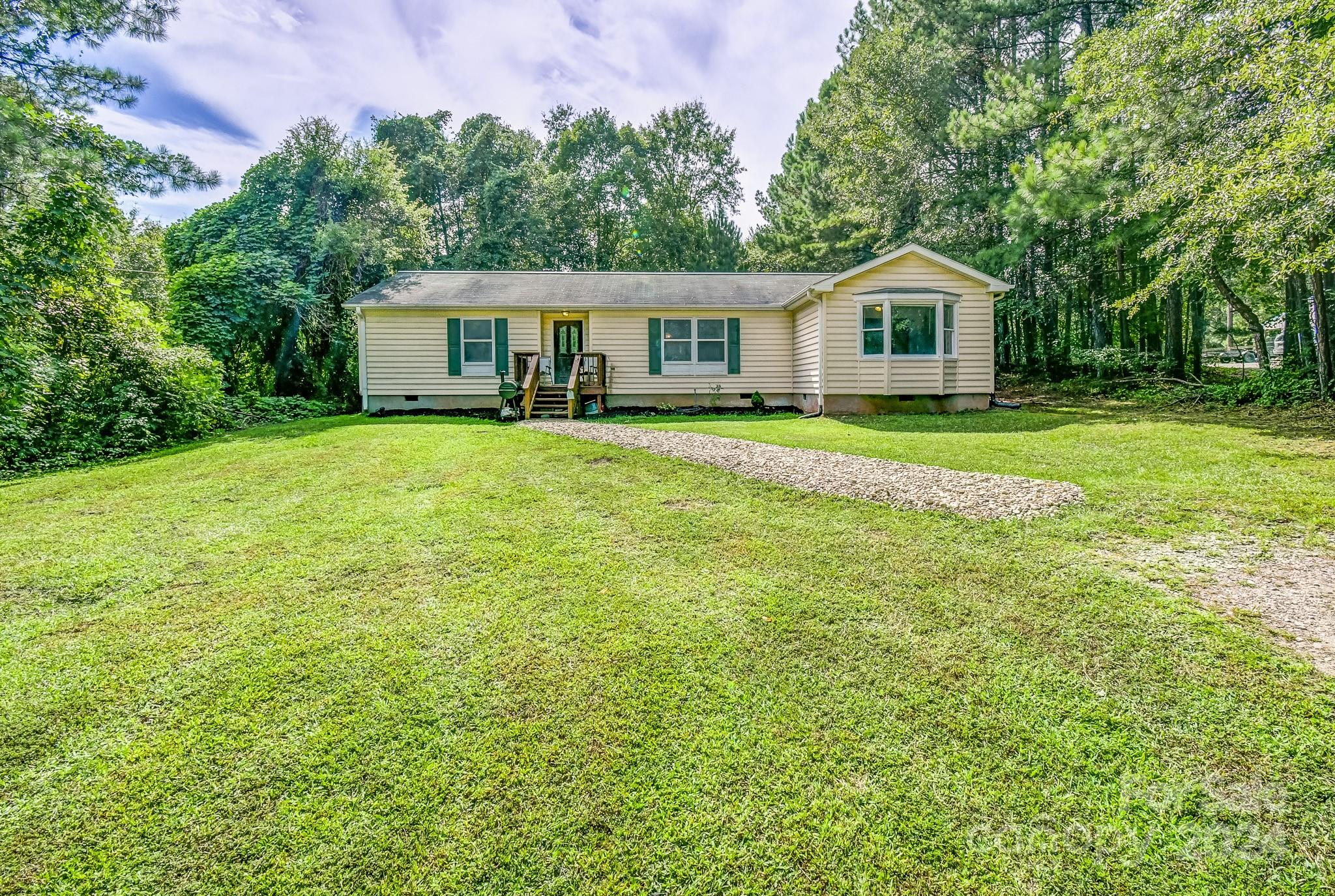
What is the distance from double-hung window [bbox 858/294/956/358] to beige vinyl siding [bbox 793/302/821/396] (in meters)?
0.86

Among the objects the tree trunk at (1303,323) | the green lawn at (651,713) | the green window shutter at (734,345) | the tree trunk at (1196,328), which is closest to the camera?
the green lawn at (651,713)

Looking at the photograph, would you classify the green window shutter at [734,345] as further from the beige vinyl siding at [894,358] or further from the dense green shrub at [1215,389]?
the dense green shrub at [1215,389]

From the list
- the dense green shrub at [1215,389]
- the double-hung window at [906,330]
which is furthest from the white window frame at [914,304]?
the dense green shrub at [1215,389]

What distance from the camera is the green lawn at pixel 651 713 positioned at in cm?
153

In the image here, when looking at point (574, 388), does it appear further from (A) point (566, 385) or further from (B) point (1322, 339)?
(B) point (1322, 339)

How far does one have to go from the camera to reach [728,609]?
2.85m

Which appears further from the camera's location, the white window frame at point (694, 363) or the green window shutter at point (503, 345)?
the white window frame at point (694, 363)

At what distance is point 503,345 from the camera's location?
42.1 ft

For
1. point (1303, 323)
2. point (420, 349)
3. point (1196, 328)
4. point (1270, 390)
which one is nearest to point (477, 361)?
point (420, 349)

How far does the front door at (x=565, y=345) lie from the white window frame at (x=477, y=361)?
1300 mm

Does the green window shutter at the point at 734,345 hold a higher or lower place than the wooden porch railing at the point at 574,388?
higher

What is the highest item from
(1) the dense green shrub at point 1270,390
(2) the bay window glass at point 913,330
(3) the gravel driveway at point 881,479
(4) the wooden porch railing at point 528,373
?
(2) the bay window glass at point 913,330

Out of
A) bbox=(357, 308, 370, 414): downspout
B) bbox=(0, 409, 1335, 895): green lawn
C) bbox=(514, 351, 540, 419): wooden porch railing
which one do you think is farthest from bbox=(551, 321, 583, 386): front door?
bbox=(0, 409, 1335, 895): green lawn

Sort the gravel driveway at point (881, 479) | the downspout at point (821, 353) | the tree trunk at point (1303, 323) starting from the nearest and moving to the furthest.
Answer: the gravel driveway at point (881, 479)
the tree trunk at point (1303, 323)
the downspout at point (821, 353)
